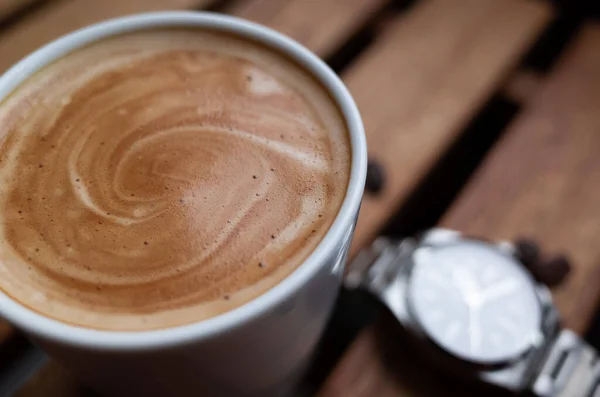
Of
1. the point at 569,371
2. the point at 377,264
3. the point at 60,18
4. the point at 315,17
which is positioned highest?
the point at 60,18

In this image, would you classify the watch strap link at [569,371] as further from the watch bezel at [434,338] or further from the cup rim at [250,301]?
the cup rim at [250,301]

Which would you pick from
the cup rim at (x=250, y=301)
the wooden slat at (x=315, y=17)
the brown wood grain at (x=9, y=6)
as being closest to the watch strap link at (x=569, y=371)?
the cup rim at (x=250, y=301)

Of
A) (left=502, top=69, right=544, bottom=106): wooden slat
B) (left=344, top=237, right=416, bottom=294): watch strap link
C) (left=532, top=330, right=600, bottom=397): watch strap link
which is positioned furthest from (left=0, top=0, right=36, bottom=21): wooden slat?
(left=532, top=330, right=600, bottom=397): watch strap link

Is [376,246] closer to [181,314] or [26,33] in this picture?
[181,314]

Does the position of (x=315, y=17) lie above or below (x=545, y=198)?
above

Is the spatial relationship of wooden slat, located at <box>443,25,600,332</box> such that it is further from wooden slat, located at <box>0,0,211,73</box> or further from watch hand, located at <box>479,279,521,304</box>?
wooden slat, located at <box>0,0,211,73</box>

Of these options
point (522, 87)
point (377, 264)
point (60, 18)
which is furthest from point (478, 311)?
point (60, 18)

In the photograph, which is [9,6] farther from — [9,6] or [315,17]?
[315,17]
